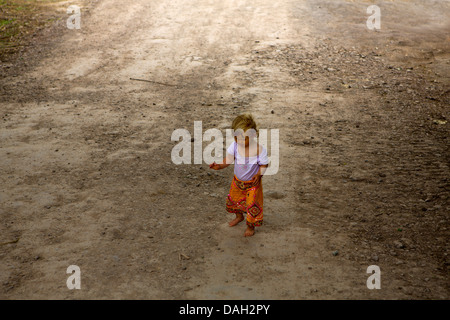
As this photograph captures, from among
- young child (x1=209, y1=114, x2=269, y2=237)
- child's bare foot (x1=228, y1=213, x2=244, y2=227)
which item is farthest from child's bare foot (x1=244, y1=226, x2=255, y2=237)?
child's bare foot (x1=228, y1=213, x2=244, y2=227)

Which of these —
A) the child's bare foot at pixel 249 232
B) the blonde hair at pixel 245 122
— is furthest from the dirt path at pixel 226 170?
the blonde hair at pixel 245 122

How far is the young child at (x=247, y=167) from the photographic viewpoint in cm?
429

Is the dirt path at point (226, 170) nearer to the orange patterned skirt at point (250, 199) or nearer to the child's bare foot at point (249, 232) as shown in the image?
the child's bare foot at point (249, 232)

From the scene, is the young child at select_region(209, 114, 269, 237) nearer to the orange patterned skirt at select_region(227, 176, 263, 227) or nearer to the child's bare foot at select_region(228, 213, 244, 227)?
the orange patterned skirt at select_region(227, 176, 263, 227)

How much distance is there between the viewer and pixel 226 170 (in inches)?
239

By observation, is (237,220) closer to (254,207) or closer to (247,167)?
(254,207)

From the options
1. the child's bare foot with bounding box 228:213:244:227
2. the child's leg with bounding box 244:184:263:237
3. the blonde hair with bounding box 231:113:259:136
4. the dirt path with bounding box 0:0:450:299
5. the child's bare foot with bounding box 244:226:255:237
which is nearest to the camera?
the dirt path with bounding box 0:0:450:299

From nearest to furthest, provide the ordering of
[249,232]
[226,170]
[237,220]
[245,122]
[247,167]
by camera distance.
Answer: [245,122]
[247,167]
[249,232]
[237,220]
[226,170]

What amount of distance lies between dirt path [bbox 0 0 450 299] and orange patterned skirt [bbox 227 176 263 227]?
23 centimetres

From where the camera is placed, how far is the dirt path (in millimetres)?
4062

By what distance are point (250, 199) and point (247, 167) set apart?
13.3 inches

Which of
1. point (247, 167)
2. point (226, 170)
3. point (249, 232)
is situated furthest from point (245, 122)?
point (226, 170)

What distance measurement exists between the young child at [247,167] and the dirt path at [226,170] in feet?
0.97
